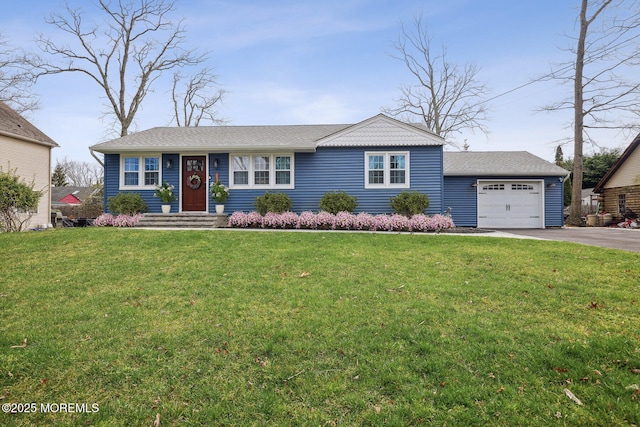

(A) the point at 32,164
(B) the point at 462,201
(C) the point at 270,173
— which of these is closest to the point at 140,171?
(C) the point at 270,173

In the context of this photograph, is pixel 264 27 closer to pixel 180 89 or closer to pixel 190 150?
pixel 190 150

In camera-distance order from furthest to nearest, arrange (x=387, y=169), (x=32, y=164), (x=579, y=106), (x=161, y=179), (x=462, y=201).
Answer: (x=579, y=106)
(x=462, y=201)
(x=32, y=164)
(x=161, y=179)
(x=387, y=169)

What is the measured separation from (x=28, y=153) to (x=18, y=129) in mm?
1079

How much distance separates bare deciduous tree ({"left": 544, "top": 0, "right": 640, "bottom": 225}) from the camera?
1710cm

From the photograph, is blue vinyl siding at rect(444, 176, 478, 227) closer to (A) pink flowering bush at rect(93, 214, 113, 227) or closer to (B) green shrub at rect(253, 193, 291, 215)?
(B) green shrub at rect(253, 193, 291, 215)

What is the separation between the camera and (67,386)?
2.36 metres

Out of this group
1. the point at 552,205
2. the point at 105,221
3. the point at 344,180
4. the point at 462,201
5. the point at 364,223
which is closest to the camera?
the point at 364,223

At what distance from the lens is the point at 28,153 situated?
47.1ft

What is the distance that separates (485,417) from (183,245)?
655 centimetres

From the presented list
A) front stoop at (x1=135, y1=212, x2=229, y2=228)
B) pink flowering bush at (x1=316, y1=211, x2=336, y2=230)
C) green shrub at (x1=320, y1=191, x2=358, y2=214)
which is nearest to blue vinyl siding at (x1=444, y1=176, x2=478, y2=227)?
green shrub at (x1=320, y1=191, x2=358, y2=214)

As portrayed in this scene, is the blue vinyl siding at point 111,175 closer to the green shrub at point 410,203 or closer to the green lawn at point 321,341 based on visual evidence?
the green lawn at point 321,341

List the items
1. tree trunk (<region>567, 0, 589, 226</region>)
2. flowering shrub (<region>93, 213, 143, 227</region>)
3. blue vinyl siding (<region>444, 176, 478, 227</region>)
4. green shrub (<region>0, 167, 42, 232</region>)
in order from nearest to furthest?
green shrub (<region>0, 167, 42, 232</region>) < flowering shrub (<region>93, 213, 143, 227</region>) < blue vinyl siding (<region>444, 176, 478, 227</region>) < tree trunk (<region>567, 0, 589, 226</region>)

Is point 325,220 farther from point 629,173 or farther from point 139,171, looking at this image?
point 629,173

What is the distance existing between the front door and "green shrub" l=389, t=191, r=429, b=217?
291 inches
